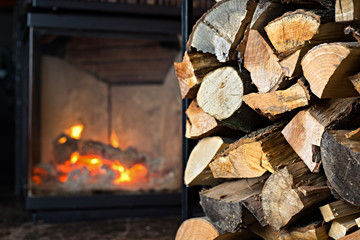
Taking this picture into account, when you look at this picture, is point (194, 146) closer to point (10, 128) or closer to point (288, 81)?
point (288, 81)

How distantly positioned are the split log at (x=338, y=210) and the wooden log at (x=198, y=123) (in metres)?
0.41

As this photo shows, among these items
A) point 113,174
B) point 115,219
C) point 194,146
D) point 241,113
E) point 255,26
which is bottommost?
point 115,219

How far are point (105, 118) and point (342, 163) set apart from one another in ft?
6.11

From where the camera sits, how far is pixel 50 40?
2.59 meters

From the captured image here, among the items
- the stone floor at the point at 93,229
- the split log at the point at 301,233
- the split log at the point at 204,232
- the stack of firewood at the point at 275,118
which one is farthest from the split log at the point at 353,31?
the stone floor at the point at 93,229

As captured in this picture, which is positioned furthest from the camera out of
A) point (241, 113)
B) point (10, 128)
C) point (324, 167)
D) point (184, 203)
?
point (10, 128)

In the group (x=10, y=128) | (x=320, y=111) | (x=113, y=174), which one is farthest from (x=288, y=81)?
(x=10, y=128)

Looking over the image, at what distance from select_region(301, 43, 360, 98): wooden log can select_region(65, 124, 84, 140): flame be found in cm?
182

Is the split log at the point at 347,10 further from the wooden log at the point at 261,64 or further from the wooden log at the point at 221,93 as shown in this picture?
the wooden log at the point at 221,93

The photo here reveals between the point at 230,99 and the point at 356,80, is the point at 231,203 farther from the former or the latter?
the point at 356,80

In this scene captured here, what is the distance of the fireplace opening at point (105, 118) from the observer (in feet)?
8.57

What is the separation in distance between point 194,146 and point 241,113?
346 mm

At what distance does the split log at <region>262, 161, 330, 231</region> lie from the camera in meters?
1.08

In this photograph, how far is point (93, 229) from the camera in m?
2.45
